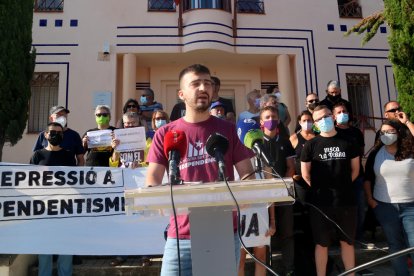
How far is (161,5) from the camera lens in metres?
11.7

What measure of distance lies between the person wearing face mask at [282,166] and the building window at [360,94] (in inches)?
310

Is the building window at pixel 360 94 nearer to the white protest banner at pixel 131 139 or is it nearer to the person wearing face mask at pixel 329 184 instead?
the person wearing face mask at pixel 329 184

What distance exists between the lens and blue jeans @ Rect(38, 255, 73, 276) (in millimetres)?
4852

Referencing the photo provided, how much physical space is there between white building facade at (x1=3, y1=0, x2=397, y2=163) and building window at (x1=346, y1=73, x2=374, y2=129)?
0.03 metres

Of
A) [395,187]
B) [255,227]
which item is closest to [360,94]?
[395,187]

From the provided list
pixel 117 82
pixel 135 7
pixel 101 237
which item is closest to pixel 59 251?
pixel 101 237

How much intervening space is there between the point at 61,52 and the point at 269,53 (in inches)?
223

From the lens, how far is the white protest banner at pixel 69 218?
482cm

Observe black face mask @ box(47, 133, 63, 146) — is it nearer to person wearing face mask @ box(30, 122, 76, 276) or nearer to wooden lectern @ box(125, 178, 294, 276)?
person wearing face mask @ box(30, 122, 76, 276)

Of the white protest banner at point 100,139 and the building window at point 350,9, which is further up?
the building window at point 350,9

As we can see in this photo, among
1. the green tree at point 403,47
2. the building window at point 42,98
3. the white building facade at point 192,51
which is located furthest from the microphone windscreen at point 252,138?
the building window at point 42,98

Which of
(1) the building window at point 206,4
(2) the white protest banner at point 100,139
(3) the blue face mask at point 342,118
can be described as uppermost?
(1) the building window at point 206,4

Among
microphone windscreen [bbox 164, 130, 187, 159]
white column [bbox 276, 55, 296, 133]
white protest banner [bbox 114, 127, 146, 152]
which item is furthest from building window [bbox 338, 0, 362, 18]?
microphone windscreen [bbox 164, 130, 187, 159]

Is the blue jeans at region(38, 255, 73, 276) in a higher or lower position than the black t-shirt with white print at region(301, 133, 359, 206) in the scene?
lower
